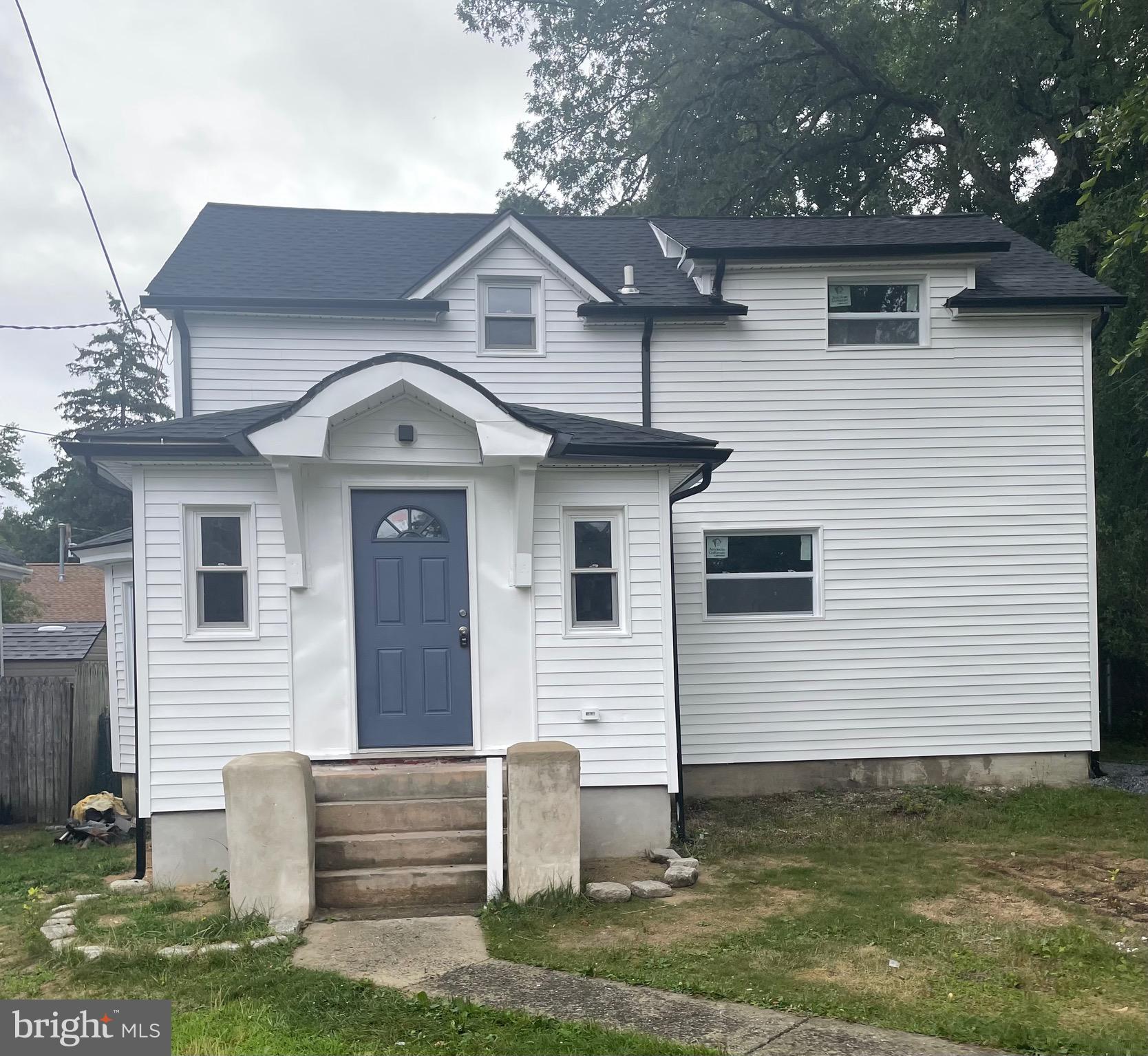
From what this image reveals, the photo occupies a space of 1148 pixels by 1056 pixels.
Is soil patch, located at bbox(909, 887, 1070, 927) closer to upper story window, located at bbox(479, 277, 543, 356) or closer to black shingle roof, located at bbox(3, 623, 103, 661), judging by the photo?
upper story window, located at bbox(479, 277, 543, 356)

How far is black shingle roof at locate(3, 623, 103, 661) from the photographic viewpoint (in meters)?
15.8

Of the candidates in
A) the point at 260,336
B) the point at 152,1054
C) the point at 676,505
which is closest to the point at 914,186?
the point at 676,505

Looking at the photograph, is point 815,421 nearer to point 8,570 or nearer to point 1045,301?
point 1045,301

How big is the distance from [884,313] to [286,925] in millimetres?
9141

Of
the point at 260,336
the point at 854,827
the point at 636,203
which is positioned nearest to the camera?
the point at 854,827

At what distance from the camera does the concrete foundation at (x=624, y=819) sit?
8359mm

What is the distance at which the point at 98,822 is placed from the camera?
1071 cm

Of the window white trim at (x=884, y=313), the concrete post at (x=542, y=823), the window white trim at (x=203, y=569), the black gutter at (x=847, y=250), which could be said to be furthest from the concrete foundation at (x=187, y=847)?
the window white trim at (x=884, y=313)

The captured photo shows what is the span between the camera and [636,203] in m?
22.3

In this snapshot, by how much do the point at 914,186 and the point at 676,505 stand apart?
1582 cm

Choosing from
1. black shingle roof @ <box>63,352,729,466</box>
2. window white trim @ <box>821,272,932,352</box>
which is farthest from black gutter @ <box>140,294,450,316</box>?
→ window white trim @ <box>821,272,932,352</box>

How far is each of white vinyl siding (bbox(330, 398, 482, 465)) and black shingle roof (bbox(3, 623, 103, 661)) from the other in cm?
1013

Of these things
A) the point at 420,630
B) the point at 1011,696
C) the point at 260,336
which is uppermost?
→ the point at 260,336

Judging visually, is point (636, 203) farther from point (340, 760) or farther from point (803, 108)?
point (340, 760)
